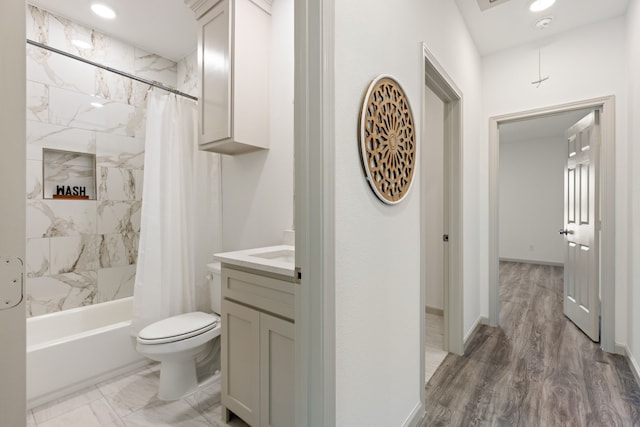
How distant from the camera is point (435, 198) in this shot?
3.29 m

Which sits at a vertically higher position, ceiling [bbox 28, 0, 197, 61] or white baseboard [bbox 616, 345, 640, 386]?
ceiling [bbox 28, 0, 197, 61]

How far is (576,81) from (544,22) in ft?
1.91

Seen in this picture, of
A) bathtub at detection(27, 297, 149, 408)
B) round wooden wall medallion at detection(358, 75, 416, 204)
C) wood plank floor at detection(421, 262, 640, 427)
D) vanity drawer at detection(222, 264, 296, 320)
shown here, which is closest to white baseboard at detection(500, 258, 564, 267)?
wood plank floor at detection(421, 262, 640, 427)

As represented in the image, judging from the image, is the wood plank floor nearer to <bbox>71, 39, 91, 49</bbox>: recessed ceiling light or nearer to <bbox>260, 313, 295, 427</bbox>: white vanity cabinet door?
<bbox>260, 313, 295, 427</bbox>: white vanity cabinet door

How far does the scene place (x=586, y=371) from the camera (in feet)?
6.84

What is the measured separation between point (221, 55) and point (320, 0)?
4.39 ft

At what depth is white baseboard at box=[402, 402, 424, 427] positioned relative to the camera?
1.50 metres

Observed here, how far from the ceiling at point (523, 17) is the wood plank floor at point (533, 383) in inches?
108

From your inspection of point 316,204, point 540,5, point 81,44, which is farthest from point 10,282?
point 540,5

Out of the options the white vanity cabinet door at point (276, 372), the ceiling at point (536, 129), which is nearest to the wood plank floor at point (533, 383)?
the white vanity cabinet door at point (276, 372)

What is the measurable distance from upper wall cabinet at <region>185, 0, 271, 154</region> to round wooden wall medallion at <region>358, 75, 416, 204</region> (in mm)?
1114

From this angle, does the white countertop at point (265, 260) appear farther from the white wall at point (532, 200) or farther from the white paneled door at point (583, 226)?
the white wall at point (532, 200)

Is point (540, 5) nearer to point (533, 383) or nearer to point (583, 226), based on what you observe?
point (583, 226)

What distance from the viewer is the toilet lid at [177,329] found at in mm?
1742
